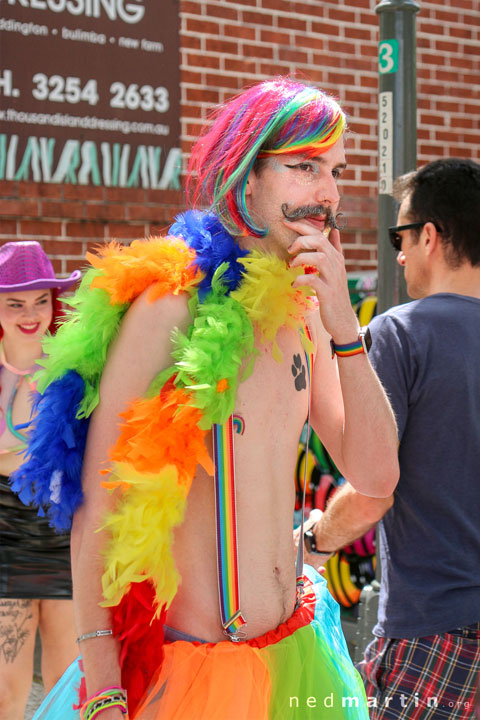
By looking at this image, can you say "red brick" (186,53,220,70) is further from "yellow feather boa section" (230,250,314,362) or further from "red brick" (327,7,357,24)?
"yellow feather boa section" (230,250,314,362)

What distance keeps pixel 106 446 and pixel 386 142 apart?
8.09 ft

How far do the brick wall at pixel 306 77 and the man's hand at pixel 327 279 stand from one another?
3.25 m

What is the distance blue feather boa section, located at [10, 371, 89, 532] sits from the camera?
191 centimetres

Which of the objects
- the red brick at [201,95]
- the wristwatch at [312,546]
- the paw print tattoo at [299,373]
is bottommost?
the wristwatch at [312,546]

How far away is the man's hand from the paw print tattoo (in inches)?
5.4

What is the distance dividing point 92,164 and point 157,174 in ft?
1.34

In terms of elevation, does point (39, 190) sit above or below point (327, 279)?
above

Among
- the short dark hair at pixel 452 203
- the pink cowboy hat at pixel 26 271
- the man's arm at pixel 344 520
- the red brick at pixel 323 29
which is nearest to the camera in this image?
the man's arm at pixel 344 520

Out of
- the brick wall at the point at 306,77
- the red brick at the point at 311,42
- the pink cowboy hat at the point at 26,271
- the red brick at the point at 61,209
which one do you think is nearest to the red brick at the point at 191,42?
the brick wall at the point at 306,77

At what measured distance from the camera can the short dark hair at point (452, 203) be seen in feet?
9.61

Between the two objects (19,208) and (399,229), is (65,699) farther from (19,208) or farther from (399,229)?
(19,208)

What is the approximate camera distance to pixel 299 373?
2.19m

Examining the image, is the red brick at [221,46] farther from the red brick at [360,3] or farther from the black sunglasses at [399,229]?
the black sunglasses at [399,229]

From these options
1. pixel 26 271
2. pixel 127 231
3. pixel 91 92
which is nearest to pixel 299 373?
pixel 26 271
